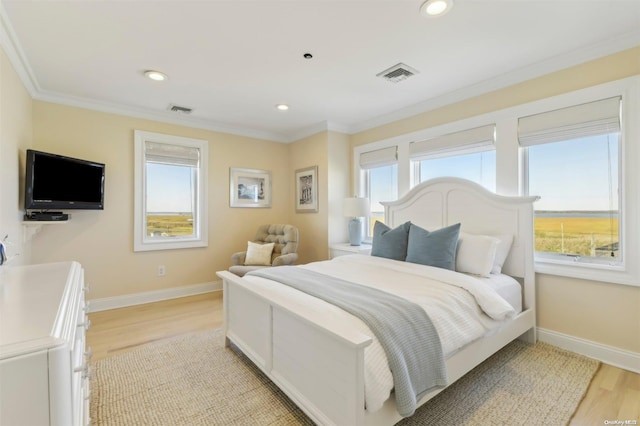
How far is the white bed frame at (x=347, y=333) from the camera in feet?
4.42

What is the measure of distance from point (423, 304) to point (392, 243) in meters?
1.25

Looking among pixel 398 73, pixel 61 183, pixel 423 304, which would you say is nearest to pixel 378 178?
pixel 398 73

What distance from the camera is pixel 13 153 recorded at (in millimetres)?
2455

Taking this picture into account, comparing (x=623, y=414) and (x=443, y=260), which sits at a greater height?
(x=443, y=260)

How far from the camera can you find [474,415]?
1704 mm

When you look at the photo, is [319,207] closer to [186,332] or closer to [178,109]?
[178,109]

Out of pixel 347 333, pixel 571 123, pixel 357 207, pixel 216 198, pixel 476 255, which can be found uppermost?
pixel 571 123

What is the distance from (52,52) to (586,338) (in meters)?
4.89

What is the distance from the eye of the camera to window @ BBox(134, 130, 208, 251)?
3732mm

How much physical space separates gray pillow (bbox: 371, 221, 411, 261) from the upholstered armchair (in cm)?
127

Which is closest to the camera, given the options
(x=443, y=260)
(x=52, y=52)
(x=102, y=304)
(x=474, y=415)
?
(x=474, y=415)

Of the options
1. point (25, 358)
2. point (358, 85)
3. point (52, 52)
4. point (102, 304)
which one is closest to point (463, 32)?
point (358, 85)

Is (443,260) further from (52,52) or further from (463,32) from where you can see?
(52,52)

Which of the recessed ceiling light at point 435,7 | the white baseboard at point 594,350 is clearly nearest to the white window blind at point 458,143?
the recessed ceiling light at point 435,7
